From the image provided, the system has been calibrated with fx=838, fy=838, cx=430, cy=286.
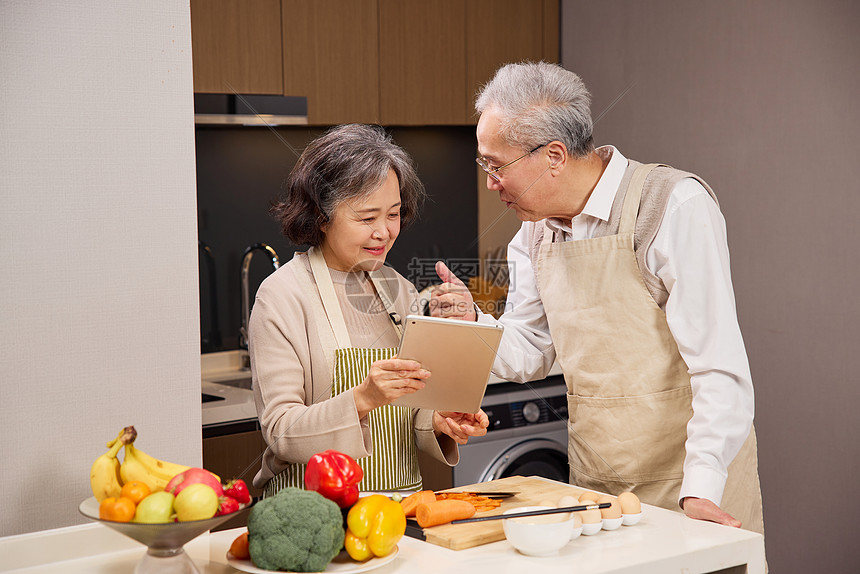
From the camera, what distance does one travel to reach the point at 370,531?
1.10 meters

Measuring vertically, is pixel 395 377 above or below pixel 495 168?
below

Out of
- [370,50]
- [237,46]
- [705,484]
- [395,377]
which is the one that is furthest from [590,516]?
[370,50]

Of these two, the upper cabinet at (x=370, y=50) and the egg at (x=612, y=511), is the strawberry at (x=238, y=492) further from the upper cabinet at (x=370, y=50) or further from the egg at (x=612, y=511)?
the upper cabinet at (x=370, y=50)

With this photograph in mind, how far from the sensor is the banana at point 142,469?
3.39 ft

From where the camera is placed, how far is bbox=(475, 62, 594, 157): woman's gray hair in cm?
159

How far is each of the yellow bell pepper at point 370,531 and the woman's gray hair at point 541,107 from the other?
791mm

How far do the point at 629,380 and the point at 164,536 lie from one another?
93 centimetres

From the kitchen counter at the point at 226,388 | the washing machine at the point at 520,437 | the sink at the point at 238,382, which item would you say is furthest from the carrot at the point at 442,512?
the sink at the point at 238,382

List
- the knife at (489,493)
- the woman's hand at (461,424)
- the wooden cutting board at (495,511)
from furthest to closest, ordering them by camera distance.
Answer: the woman's hand at (461,424) < the knife at (489,493) < the wooden cutting board at (495,511)

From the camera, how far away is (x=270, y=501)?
105 cm

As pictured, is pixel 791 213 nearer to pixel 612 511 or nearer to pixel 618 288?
pixel 618 288

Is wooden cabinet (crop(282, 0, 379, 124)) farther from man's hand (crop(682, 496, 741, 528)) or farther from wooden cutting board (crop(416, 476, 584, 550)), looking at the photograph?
man's hand (crop(682, 496, 741, 528))

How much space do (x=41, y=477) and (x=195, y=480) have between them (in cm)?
34

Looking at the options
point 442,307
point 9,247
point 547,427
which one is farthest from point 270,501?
point 547,427
